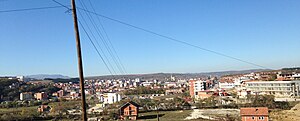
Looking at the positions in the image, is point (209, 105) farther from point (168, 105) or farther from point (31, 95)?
point (31, 95)

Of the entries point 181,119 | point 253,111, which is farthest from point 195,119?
point 253,111

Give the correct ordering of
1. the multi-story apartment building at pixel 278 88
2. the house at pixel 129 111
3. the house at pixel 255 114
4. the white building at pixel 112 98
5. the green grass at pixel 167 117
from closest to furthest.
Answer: the house at pixel 255 114 → the green grass at pixel 167 117 → the house at pixel 129 111 → the multi-story apartment building at pixel 278 88 → the white building at pixel 112 98

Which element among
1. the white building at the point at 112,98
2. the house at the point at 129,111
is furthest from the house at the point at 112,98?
the house at the point at 129,111

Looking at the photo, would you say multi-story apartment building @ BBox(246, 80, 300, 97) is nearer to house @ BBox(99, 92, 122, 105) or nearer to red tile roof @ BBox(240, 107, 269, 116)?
house @ BBox(99, 92, 122, 105)

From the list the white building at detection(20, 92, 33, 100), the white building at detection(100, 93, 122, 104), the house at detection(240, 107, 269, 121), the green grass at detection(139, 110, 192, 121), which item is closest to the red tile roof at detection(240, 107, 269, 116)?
the house at detection(240, 107, 269, 121)

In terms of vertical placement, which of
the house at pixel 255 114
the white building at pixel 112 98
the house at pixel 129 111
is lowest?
the white building at pixel 112 98

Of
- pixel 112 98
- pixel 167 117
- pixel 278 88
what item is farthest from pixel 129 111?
pixel 278 88

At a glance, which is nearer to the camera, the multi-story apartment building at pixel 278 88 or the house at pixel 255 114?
the house at pixel 255 114

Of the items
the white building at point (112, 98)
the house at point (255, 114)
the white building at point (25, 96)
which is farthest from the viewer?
the white building at point (25, 96)

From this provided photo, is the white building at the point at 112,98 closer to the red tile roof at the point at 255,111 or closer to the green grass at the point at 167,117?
the green grass at the point at 167,117
